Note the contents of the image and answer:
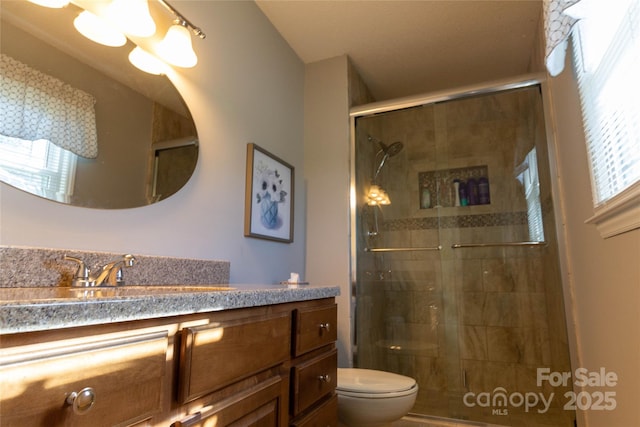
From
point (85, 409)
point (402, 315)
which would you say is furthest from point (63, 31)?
point (402, 315)

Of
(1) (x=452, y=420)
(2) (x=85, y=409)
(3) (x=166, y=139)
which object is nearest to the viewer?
(2) (x=85, y=409)

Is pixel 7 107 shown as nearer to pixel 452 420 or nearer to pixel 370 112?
pixel 370 112

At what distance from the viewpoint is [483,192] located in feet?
8.92

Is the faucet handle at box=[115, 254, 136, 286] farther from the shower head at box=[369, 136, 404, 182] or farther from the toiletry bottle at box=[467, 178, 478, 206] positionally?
the toiletry bottle at box=[467, 178, 478, 206]

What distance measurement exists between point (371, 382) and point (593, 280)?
42.4 inches

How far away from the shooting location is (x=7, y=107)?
0.92 metres

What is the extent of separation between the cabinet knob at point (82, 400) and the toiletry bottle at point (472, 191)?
271 centimetres

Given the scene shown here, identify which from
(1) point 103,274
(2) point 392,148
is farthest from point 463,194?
(1) point 103,274

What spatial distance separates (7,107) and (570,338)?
2.52 meters

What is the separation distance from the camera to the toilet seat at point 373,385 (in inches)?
59.3

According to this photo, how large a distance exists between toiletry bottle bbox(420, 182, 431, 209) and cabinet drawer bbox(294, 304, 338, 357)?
170 centimetres

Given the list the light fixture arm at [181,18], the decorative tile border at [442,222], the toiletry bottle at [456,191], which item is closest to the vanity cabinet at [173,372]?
the light fixture arm at [181,18]

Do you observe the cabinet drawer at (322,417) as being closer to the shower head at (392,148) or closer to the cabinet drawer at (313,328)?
the cabinet drawer at (313,328)

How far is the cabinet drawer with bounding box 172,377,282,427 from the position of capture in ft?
2.22
